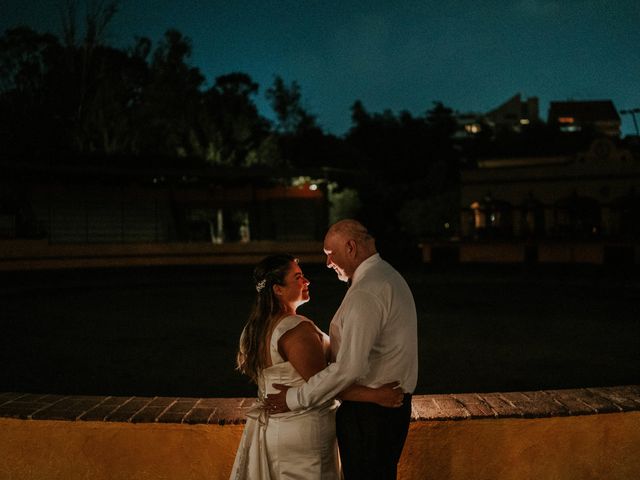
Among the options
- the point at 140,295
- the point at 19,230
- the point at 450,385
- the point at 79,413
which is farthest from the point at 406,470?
the point at 19,230

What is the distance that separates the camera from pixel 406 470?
3162 millimetres

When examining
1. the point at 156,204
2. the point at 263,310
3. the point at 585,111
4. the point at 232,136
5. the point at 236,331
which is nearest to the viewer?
the point at 263,310

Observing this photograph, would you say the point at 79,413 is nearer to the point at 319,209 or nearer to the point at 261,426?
the point at 261,426

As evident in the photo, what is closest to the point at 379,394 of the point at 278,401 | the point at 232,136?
the point at 278,401

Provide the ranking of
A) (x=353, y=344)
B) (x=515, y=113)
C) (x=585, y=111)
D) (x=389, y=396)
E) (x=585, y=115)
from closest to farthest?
1. (x=353, y=344)
2. (x=389, y=396)
3. (x=585, y=115)
4. (x=585, y=111)
5. (x=515, y=113)

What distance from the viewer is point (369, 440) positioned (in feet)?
8.13

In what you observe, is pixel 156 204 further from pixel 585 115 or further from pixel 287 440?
pixel 585 115

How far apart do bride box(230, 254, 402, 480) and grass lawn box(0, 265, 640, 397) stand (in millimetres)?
3562

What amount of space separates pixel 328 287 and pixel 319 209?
451 inches

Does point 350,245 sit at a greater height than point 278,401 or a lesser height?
greater

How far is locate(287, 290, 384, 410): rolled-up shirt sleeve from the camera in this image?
2301 millimetres

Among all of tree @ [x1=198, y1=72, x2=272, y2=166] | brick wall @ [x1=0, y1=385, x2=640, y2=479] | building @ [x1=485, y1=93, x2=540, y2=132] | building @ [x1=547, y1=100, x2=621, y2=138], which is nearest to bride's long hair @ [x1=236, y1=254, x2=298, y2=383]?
brick wall @ [x1=0, y1=385, x2=640, y2=479]

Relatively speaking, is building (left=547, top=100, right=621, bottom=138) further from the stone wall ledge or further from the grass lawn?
the stone wall ledge

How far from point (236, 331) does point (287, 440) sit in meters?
7.67
